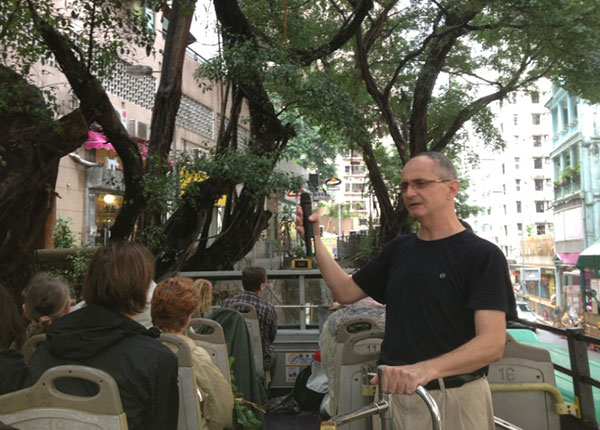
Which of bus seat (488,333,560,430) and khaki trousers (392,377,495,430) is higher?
khaki trousers (392,377,495,430)

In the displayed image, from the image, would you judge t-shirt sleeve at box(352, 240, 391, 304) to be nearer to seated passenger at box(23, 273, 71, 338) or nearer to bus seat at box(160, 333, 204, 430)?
bus seat at box(160, 333, 204, 430)

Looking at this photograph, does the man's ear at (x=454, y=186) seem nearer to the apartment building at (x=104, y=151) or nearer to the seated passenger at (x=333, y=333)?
the seated passenger at (x=333, y=333)

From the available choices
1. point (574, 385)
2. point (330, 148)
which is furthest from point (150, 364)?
point (330, 148)

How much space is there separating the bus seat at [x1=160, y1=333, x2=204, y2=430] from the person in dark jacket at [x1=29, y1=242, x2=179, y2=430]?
653 millimetres

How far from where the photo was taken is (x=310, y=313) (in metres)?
7.00

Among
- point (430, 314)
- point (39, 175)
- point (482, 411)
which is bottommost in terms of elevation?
point (482, 411)

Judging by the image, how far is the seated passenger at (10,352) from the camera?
2316 mm

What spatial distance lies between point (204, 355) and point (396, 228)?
1385cm

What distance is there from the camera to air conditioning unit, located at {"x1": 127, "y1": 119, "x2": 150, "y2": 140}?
1764 cm

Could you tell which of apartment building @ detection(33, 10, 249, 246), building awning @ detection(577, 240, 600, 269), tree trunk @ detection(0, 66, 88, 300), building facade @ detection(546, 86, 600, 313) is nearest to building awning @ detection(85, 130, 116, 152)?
apartment building @ detection(33, 10, 249, 246)

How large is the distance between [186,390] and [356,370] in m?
1.00

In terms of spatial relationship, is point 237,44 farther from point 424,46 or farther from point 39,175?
point 424,46

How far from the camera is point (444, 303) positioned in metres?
2.05

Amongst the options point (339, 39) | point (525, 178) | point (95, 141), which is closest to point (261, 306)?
point (339, 39)
